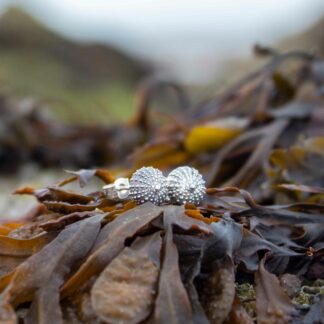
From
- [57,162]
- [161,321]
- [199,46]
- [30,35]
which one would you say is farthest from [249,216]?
[199,46]

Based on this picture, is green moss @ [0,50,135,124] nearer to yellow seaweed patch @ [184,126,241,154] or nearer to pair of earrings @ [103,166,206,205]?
yellow seaweed patch @ [184,126,241,154]

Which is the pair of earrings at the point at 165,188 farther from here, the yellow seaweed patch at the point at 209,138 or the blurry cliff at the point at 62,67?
the blurry cliff at the point at 62,67

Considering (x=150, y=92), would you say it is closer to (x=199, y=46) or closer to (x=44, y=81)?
(x=44, y=81)

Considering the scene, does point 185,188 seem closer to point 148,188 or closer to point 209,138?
point 148,188

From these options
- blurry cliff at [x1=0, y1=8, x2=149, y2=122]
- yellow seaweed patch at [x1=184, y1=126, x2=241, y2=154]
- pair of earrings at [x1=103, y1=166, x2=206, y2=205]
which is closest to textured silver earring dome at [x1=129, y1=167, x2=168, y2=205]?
pair of earrings at [x1=103, y1=166, x2=206, y2=205]

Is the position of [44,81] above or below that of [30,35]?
below

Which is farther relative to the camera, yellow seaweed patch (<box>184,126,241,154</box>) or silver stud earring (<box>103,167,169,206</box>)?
yellow seaweed patch (<box>184,126,241,154</box>)

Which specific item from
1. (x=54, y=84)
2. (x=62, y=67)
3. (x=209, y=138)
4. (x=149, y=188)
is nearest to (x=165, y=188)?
(x=149, y=188)
